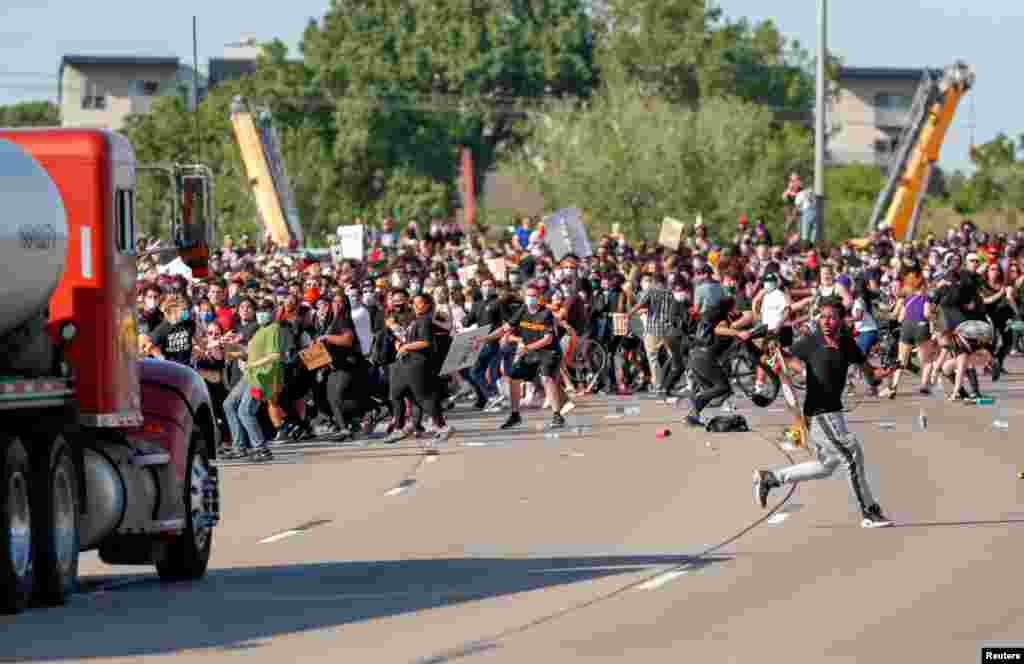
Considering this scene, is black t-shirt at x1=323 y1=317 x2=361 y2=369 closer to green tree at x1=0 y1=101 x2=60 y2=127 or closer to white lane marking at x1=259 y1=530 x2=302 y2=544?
white lane marking at x1=259 y1=530 x2=302 y2=544

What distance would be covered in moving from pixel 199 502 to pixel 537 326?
45.5ft

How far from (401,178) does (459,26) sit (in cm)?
1055

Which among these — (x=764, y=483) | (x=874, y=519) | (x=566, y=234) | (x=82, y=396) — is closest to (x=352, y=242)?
(x=566, y=234)

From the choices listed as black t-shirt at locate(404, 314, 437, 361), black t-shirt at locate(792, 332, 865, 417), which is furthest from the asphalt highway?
black t-shirt at locate(404, 314, 437, 361)

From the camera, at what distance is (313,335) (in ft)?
95.3

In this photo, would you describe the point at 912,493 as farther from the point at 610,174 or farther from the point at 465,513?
the point at 610,174

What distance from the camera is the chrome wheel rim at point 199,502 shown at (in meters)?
16.2

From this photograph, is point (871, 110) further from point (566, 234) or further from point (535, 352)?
point (535, 352)

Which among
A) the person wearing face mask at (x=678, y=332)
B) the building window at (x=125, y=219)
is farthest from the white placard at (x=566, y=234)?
the building window at (x=125, y=219)

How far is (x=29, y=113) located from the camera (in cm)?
17225

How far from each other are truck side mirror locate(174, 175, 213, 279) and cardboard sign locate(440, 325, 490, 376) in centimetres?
1483

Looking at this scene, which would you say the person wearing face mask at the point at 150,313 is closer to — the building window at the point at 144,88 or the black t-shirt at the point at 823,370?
the black t-shirt at the point at 823,370

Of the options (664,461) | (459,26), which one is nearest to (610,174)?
(459,26)

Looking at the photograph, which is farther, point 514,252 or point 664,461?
point 514,252
